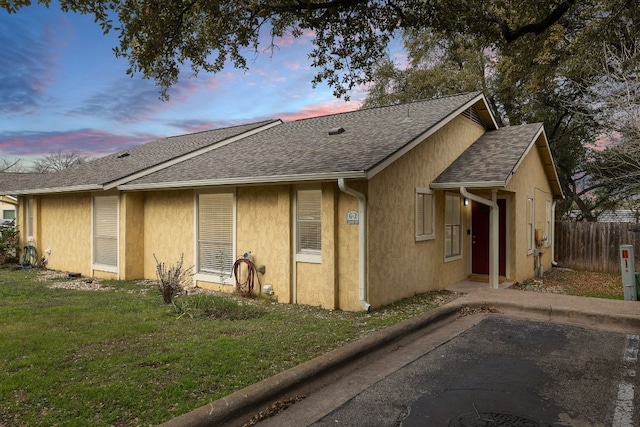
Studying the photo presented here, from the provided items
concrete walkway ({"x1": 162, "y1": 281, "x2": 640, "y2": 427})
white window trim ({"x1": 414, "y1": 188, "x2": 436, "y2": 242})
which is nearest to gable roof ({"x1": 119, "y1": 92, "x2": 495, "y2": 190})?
white window trim ({"x1": 414, "y1": 188, "x2": 436, "y2": 242})

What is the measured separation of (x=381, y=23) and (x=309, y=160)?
304cm

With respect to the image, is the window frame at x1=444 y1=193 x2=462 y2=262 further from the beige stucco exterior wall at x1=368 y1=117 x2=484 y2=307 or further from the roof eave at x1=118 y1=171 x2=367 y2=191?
the roof eave at x1=118 y1=171 x2=367 y2=191

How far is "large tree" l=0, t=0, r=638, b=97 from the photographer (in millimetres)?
6387

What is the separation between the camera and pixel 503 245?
38.2 feet

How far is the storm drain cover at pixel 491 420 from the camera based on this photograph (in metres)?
3.55

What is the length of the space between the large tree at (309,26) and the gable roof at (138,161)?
511cm

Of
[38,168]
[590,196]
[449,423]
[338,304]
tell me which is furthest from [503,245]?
[38,168]

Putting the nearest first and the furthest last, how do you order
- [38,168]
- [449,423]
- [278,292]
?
1. [449,423]
2. [278,292]
3. [38,168]

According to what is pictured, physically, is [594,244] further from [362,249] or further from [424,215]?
[362,249]

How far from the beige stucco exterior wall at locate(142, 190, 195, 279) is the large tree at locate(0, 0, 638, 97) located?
366 cm

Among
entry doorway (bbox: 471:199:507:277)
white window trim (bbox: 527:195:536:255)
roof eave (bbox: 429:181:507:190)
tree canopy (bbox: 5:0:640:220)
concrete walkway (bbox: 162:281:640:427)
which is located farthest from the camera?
white window trim (bbox: 527:195:536:255)

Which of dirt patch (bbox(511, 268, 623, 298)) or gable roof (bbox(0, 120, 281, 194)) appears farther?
gable roof (bbox(0, 120, 281, 194))

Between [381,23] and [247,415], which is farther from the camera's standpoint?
[381,23]

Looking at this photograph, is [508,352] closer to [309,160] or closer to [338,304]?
[338,304]
